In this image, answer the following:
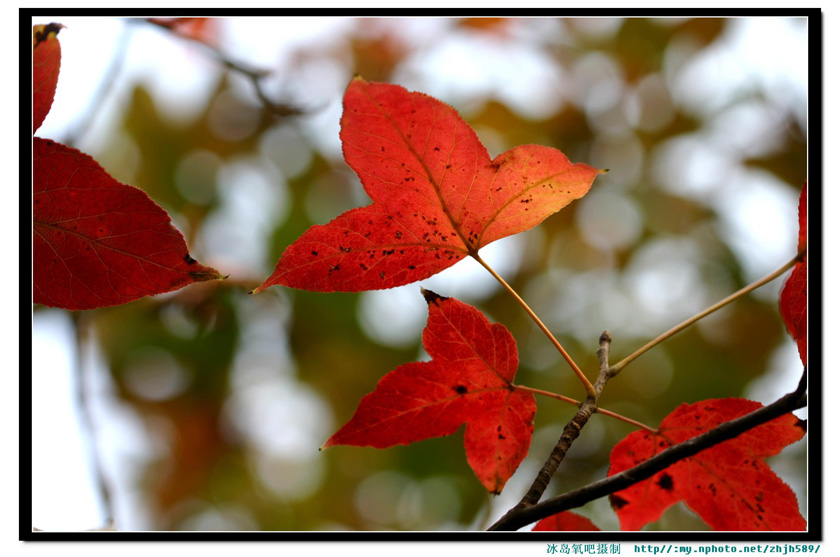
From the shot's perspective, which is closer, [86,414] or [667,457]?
[667,457]

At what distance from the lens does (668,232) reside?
1886mm

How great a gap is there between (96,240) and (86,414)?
0.79 metres

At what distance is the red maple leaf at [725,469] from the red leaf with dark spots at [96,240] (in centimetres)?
→ 44

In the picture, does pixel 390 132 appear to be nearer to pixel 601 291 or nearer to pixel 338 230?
pixel 338 230

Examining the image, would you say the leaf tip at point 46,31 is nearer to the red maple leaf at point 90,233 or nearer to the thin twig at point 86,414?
the red maple leaf at point 90,233

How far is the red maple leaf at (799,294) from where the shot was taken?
1.75 feet

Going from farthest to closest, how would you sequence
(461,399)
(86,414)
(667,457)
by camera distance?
(86,414) → (461,399) → (667,457)

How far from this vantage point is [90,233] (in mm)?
461

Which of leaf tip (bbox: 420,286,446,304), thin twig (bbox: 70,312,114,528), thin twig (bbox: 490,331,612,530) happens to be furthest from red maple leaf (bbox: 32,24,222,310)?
thin twig (bbox: 70,312,114,528)

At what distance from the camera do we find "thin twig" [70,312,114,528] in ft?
3.38

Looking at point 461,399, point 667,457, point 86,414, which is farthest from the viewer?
point 86,414

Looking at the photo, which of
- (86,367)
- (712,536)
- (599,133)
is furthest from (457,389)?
(599,133)

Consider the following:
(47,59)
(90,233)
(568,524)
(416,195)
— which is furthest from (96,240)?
(568,524)

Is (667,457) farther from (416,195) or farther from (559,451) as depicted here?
(416,195)
